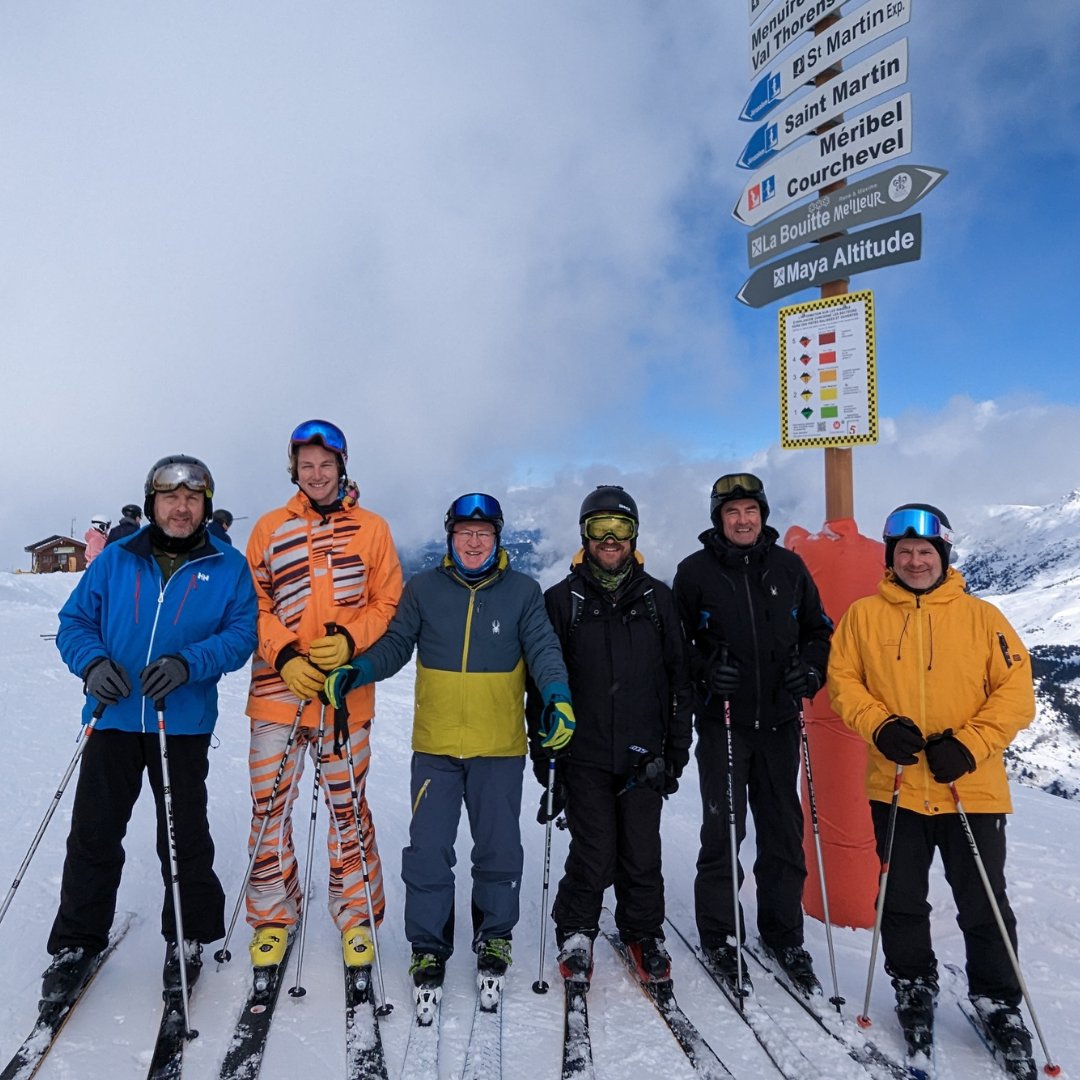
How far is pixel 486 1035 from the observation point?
3375mm

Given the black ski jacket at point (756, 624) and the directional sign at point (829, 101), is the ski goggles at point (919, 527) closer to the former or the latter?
the black ski jacket at point (756, 624)

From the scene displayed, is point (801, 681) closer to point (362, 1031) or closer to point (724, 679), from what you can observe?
point (724, 679)

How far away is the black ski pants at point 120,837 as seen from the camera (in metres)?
3.55

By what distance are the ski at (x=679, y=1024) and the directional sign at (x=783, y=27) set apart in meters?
6.08

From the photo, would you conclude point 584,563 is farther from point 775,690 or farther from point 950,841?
point 950,841

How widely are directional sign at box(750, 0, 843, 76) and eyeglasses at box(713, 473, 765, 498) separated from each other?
337cm

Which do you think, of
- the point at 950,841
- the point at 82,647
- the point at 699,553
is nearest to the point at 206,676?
the point at 82,647

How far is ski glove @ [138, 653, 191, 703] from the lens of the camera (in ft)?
11.1

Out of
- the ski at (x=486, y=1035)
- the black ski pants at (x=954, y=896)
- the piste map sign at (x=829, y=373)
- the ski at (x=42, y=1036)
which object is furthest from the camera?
the piste map sign at (x=829, y=373)

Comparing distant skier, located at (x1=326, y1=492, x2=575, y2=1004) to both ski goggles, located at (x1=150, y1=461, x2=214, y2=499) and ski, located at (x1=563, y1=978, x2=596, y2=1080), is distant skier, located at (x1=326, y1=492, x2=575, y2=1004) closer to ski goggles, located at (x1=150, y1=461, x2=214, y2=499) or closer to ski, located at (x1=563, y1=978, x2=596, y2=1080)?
ski, located at (x1=563, y1=978, x2=596, y2=1080)

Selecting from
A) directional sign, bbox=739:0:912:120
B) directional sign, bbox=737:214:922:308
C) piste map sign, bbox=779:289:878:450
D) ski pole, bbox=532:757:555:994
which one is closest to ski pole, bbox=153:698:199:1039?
ski pole, bbox=532:757:555:994

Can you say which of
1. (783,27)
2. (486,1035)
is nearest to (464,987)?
A: (486,1035)

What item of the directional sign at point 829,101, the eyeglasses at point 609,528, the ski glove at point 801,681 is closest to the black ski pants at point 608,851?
the ski glove at point 801,681

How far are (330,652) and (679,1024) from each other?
2387mm
